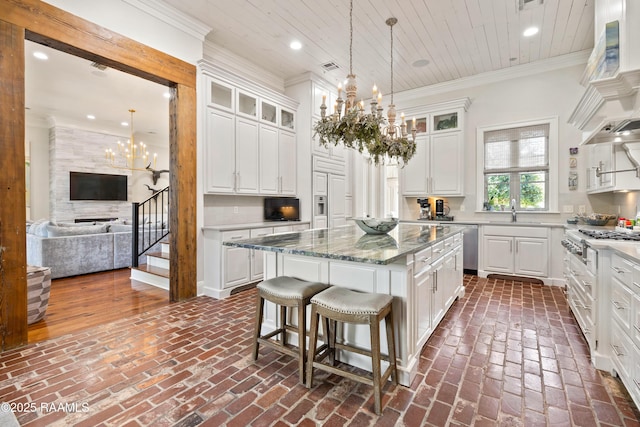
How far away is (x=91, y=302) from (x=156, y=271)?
949 millimetres

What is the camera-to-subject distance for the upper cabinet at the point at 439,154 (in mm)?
5254

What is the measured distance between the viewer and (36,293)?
9.53 feet

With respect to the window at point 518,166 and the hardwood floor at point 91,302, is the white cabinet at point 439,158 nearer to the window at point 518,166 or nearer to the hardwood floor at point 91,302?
the window at point 518,166

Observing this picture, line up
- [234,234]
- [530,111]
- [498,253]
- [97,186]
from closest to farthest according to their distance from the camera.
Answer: [234,234], [498,253], [530,111], [97,186]

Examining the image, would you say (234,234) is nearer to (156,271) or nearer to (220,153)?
(220,153)

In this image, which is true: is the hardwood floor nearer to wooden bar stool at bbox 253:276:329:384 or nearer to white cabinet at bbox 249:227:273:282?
white cabinet at bbox 249:227:273:282

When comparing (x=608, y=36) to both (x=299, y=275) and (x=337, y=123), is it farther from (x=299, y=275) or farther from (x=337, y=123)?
(x=299, y=275)

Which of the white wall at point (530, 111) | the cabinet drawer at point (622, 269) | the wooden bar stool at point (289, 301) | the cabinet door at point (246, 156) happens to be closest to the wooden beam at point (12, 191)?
the wooden bar stool at point (289, 301)

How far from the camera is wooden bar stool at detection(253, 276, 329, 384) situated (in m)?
1.99

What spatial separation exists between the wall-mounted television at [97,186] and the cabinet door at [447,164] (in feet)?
27.2

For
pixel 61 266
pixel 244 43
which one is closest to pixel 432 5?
pixel 244 43

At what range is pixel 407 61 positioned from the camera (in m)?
4.79

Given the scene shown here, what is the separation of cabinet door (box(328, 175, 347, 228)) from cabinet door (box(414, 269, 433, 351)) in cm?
337

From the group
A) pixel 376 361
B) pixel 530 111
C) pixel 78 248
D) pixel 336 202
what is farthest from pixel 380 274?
pixel 78 248
